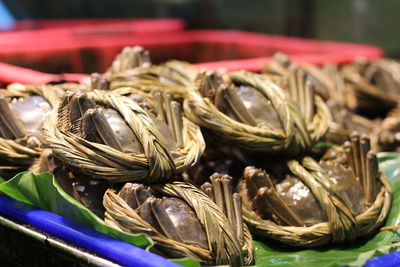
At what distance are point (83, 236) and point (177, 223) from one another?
0.20m

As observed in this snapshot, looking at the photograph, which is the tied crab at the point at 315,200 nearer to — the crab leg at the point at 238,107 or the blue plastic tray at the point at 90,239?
the crab leg at the point at 238,107

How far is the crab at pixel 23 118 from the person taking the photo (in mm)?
1634

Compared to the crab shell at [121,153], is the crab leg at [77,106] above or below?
above

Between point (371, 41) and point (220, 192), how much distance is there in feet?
13.5

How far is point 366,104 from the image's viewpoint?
2.99 meters

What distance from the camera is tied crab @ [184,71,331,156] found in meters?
1.61

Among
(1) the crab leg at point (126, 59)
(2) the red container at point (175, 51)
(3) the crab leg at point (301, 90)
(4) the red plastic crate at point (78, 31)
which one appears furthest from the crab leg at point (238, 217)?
(4) the red plastic crate at point (78, 31)

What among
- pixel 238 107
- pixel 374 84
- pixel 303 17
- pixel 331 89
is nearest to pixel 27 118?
pixel 238 107

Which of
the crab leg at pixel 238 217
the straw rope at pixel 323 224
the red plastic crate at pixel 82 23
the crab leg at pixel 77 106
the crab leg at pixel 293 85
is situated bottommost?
the red plastic crate at pixel 82 23

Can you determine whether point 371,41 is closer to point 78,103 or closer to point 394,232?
point 394,232

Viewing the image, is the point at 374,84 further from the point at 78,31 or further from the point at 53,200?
the point at 53,200

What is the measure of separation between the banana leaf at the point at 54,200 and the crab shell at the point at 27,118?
9 centimetres

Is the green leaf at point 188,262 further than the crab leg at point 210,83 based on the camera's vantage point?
No

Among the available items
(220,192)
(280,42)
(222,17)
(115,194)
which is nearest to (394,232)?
(220,192)
